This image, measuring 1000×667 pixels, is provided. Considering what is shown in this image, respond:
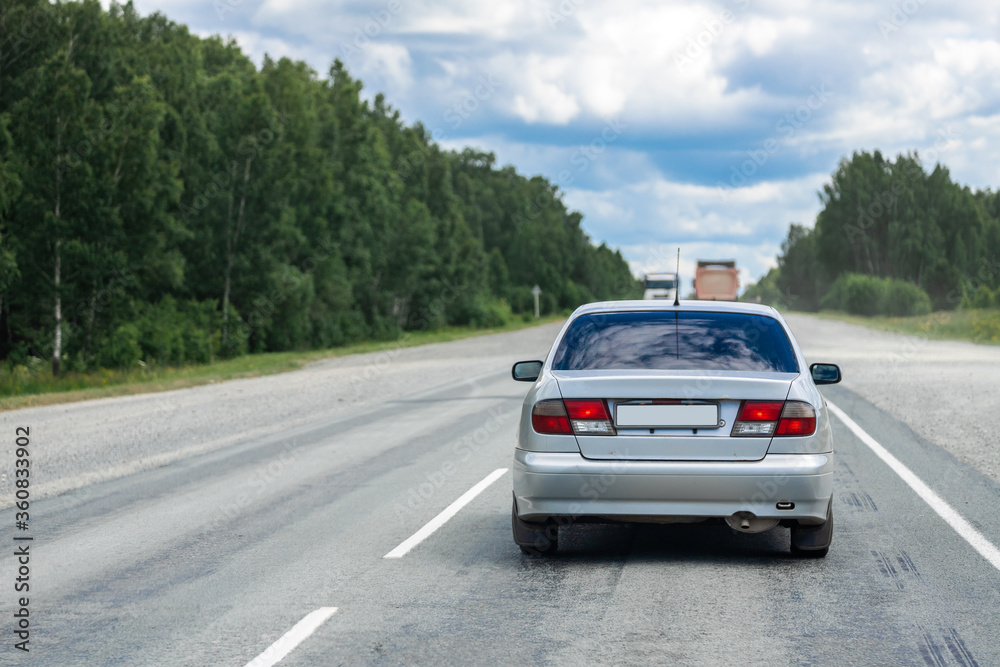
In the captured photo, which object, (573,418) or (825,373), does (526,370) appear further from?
(825,373)

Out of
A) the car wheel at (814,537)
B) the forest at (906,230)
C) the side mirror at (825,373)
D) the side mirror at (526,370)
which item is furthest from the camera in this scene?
the forest at (906,230)

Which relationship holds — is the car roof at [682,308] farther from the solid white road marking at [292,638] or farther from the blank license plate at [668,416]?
the solid white road marking at [292,638]

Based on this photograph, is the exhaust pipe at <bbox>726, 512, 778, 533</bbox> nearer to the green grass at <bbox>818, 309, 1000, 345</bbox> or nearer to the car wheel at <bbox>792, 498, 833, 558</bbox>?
the car wheel at <bbox>792, 498, 833, 558</bbox>

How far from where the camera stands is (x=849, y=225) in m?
114

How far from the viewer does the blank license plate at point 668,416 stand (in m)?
5.65

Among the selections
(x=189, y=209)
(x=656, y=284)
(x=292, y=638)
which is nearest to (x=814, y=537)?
(x=292, y=638)

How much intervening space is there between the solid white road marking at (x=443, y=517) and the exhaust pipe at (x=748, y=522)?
2066 mm

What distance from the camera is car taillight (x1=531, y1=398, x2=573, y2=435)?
5777mm

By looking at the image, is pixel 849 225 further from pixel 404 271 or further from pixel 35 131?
pixel 35 131

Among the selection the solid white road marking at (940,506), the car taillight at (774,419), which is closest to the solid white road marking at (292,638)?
the car taillight at (774,419)

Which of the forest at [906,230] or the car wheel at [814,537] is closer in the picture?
the car wheel at [814,537]

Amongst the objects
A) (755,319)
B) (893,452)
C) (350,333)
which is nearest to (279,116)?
(350,333)

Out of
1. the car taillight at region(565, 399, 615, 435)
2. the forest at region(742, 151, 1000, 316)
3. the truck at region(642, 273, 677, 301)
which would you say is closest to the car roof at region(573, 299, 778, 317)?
the car taillight at region(565, 399, 615, 435)

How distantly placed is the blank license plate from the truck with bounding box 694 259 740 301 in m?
41.6
